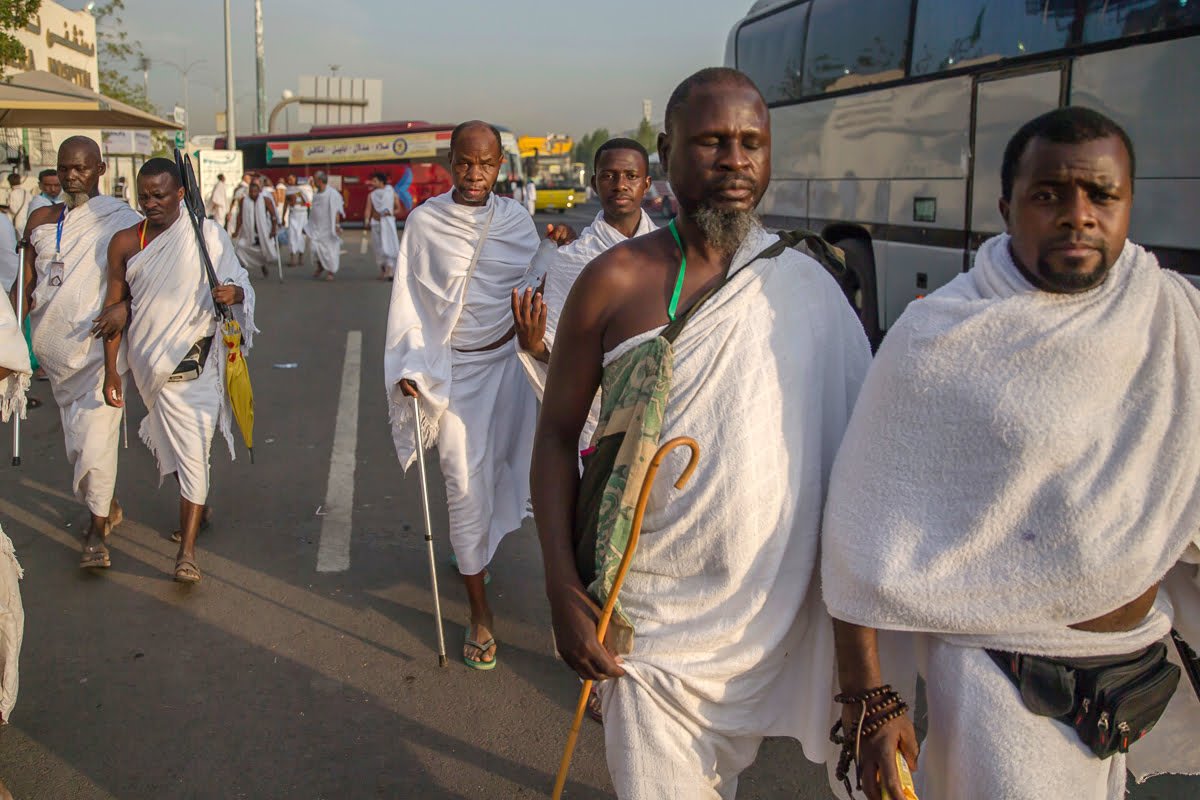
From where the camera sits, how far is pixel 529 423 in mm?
4820

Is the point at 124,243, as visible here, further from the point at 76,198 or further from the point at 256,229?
the point at 256,229

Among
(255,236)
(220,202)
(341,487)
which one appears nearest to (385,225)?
(255,236)

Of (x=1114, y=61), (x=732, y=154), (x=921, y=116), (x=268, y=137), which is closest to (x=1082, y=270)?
(x=732, y=154)

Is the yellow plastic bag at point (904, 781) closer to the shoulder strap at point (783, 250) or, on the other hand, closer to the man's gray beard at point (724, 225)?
the shoulder strap at point (783, 250)

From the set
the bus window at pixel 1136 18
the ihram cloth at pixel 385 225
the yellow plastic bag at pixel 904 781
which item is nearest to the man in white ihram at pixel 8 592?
the yellow plastic bag at pixel 904 781

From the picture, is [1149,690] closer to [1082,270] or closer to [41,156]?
→ [1082,270]

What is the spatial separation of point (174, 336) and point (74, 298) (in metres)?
0.78

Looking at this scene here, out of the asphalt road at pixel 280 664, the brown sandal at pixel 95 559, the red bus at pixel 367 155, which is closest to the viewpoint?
the asphalt road at pixel 280 664

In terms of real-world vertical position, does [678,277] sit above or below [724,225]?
below

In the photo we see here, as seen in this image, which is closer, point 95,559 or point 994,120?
point 95,559

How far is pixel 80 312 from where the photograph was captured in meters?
5.70

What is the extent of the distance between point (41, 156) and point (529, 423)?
83.7ft

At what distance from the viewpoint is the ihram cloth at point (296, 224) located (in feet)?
74.9

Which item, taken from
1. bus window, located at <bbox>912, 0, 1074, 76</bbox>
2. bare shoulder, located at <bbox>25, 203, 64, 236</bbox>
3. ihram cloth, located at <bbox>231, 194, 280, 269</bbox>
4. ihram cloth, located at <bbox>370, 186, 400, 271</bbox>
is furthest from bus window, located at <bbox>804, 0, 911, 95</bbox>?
ihram cloth, located at <bbox>231, 194, 280, 269</bbox>
